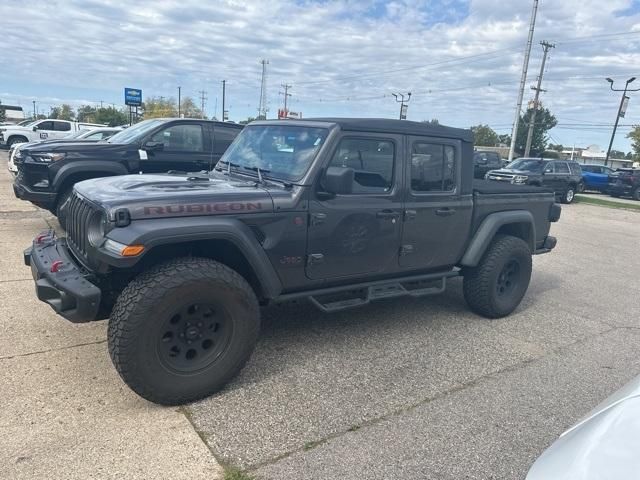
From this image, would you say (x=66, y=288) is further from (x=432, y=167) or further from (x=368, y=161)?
(x=432, y=167)

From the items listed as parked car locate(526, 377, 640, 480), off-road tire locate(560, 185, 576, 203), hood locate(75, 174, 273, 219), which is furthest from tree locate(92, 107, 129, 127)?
parked car locate(526, 377, 640, 480)

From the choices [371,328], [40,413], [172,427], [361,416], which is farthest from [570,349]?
[40,413]

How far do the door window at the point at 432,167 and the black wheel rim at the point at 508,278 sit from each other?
1218 millimetres

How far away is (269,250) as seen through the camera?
3533 millimetres

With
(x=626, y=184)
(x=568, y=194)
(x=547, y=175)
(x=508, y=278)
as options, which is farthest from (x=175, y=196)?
(x=626, y=184)

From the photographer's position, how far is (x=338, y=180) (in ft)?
11.7

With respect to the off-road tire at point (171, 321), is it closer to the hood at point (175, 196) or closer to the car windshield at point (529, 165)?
the hood at point (175, 196)

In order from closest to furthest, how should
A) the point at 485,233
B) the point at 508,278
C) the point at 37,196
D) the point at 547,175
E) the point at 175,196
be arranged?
the point at 175,196 → the point at 485,233 → the point at 508,278 → the point at 37,196 → the point at 547,175

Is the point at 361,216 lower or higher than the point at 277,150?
lower

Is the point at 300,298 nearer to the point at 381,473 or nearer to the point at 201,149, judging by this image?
the point at 381,473

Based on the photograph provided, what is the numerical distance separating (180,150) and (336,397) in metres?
5.93

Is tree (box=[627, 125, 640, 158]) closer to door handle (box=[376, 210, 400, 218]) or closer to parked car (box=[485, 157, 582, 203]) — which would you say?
parked car (box=[485, 157, 582, 203])

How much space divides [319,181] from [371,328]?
170 cm

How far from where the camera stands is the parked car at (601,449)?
1.45m
